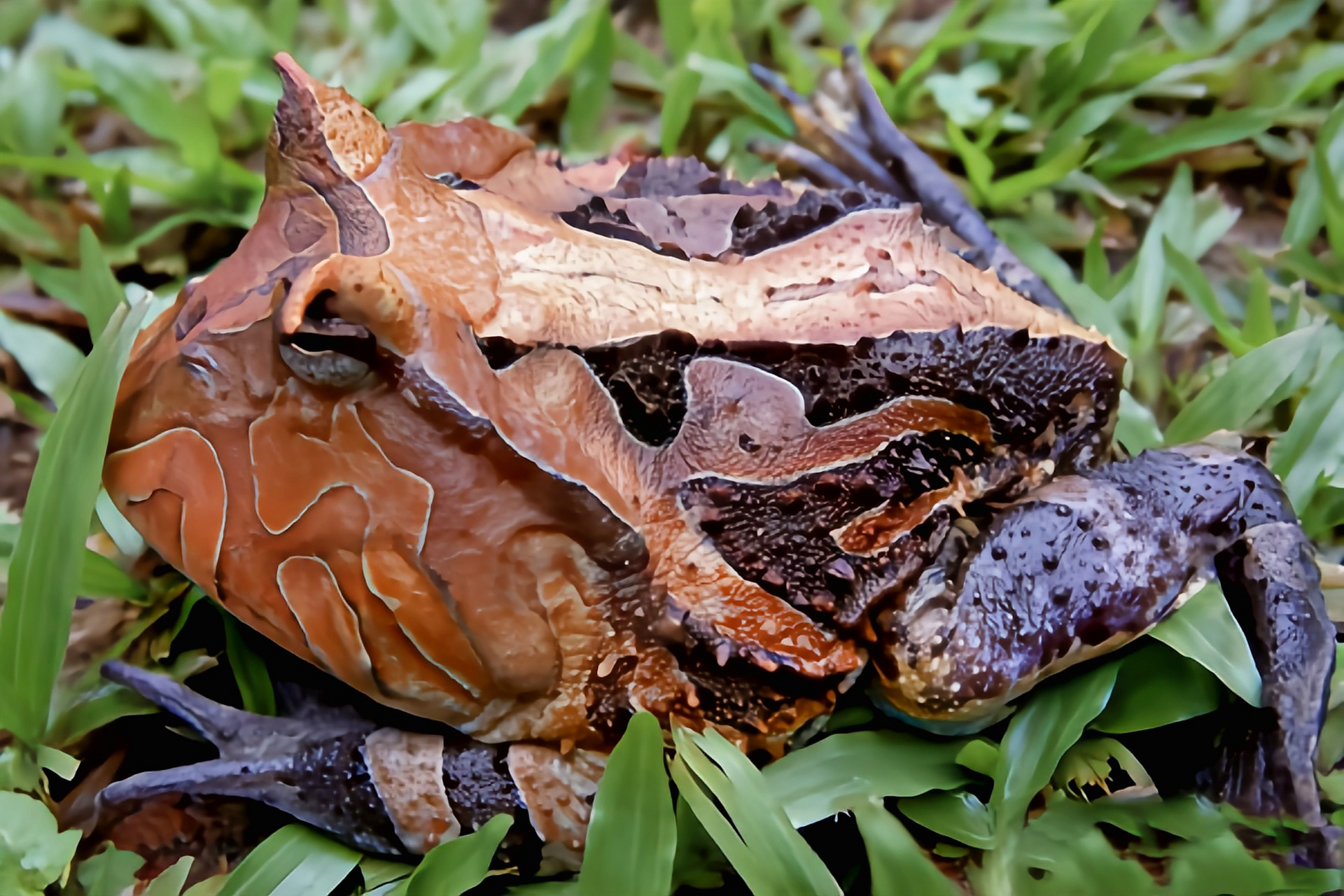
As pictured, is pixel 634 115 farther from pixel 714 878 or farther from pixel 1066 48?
pixel 714 878

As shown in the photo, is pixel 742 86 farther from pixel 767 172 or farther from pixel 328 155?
pixel 328 155

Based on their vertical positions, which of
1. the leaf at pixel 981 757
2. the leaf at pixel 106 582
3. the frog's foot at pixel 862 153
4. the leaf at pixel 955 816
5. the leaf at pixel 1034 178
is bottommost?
the leaf at pixel 955 816

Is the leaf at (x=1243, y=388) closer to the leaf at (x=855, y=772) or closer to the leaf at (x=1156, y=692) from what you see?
the leaf at (x=1156, y=692)

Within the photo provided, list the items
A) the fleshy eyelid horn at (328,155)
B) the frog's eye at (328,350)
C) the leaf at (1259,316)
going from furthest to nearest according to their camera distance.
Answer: the leaf at (1259,316), the fleshy eyelid horn at (328,155), the frog's eye at (328,350)

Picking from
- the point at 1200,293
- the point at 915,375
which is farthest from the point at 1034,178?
the point at 915,375

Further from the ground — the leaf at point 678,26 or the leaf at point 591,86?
the leaf at point 678,26

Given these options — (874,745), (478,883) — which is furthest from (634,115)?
(478,883)

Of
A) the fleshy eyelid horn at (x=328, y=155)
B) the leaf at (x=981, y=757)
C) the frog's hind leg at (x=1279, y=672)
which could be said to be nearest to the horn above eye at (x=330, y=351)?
the fleshy eyelid horn at (x=328, y=155)

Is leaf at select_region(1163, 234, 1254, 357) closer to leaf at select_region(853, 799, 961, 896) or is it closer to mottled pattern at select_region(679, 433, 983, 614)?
mottled pattern at select_region(679, 433, 983, 614)
